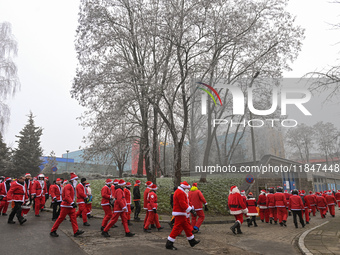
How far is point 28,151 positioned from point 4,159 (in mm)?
2903

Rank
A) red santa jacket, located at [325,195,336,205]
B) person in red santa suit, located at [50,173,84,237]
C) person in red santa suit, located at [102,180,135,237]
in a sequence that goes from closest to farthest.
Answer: person in red santa suit, located at [50,173,84,237] → person in red santa suit, located at [102,180,135,237] → red santa jacket, located at [325,195,336,205]

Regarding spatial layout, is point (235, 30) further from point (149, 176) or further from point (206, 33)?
point (149, 176)

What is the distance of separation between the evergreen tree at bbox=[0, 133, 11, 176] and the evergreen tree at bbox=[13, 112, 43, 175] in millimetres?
870

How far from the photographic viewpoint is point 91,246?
Result: 7242 mm

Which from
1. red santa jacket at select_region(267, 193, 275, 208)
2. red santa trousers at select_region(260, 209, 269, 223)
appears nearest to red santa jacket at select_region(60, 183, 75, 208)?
red santa jacket at select_region(267, 193, 275, 208)

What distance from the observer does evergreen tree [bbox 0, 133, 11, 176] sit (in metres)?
31.6

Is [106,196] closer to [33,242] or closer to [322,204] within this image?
[33,242]

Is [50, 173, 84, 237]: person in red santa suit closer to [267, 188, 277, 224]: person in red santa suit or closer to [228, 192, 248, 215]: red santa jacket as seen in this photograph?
[228, 192, 248, 215]: red santa jacket

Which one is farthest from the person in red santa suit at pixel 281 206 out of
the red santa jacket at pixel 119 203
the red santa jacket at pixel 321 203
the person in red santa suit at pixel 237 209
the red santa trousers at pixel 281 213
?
the red santa jacket at pixel 119 203

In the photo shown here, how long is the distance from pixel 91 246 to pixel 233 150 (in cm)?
2173

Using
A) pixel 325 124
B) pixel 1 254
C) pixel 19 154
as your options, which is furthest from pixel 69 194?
pixel 19 154

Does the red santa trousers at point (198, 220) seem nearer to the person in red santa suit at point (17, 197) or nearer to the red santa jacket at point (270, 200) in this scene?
the red santa jacket at point (270, 200)

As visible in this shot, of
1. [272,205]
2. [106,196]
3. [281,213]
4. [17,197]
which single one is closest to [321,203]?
[272,205]

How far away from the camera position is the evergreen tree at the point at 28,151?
33.4m
